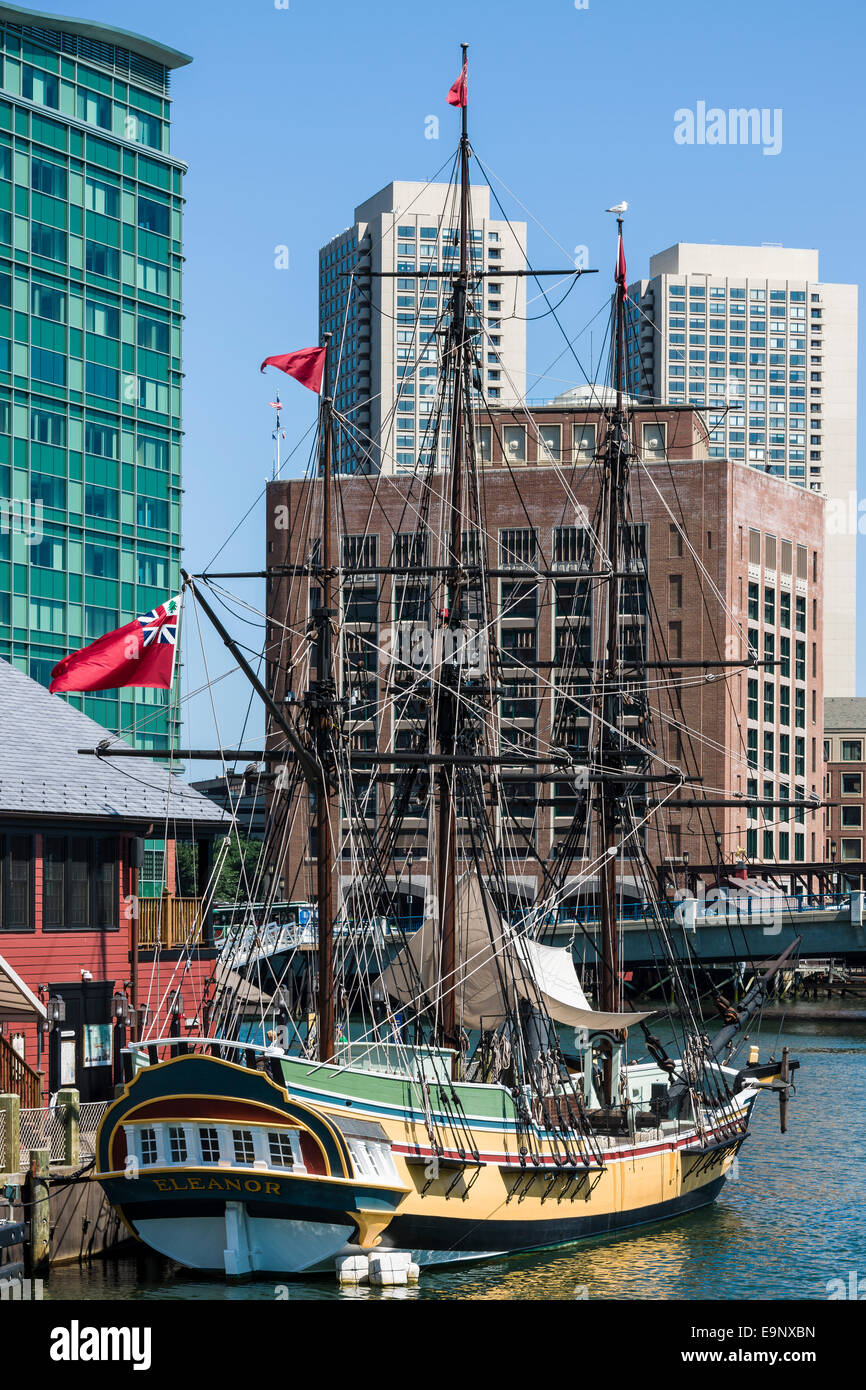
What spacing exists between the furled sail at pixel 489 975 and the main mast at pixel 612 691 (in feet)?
10.9

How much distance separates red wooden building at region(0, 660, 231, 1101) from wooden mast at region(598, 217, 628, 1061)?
1035cm

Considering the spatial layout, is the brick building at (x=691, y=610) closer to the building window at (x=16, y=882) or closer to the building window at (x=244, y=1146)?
the building window at (x=16, y=882)

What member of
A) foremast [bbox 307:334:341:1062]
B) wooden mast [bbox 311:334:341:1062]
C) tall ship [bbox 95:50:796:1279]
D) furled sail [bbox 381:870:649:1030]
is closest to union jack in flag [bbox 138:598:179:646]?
tall ship [bbox 95:50:796:1279]

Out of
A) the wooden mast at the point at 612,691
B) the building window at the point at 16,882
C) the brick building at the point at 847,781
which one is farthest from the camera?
the brick building at the point at 847,781

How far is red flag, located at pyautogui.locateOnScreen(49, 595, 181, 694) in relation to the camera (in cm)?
3716

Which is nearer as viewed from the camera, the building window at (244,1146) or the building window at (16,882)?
the building window at (244,1146)

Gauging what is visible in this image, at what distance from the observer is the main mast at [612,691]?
159ft

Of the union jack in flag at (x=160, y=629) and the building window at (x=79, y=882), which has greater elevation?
the union jack in flag at (x=160, y=629)

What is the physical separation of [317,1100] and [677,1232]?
39.6 ft

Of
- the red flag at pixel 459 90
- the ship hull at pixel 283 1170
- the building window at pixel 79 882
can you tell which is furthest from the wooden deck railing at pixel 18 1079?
the red flag at pixel 459 90

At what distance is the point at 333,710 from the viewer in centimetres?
3653

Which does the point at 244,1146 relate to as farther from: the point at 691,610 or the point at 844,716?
the point at 844,716

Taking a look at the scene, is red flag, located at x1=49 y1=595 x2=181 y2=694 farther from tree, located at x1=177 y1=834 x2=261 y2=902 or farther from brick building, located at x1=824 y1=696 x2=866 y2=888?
brick building, located at x1=824 y1=696 x2=866 y2=888
